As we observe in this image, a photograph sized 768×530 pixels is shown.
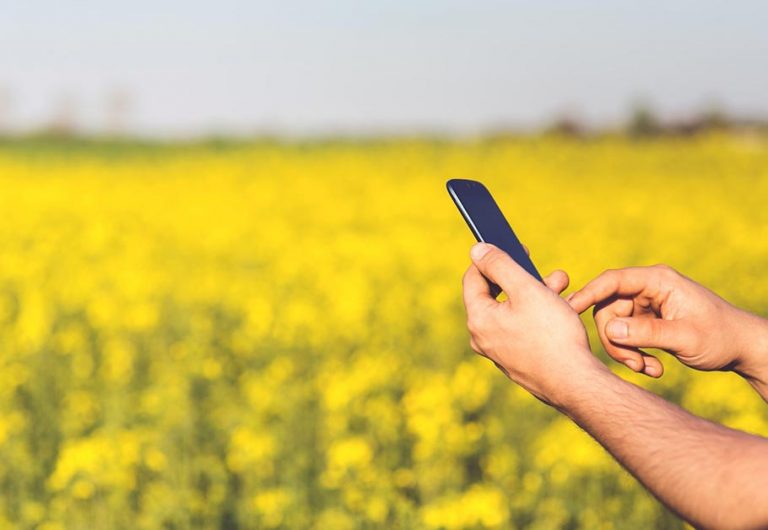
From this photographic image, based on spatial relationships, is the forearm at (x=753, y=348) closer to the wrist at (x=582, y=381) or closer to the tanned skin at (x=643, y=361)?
the tanned skin at (x=643, y=361)

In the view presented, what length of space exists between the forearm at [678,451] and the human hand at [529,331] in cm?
2

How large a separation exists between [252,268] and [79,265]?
104 centimetres

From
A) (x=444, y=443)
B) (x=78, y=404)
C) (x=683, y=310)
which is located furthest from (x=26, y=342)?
(x=683, y=310)

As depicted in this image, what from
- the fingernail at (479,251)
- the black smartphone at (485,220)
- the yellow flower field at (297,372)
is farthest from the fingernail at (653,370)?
the yellow flower field at (297,372)

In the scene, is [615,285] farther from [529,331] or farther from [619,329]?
[529,331]

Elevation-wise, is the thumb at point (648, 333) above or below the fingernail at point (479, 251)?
below

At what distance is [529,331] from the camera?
137 cm

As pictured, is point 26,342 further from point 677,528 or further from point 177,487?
point 677,528

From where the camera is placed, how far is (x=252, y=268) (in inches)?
293

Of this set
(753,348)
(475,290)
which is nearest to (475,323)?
(475,290)

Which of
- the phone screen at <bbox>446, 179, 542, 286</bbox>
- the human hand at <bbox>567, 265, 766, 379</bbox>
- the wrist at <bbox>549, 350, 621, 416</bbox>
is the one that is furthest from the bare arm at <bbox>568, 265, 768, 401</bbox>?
the wrist at <bbox>549, 350, 621, 416</bbox>

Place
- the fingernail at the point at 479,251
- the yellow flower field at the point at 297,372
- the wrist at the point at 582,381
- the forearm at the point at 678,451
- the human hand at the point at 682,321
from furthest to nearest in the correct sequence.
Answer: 1. the yellow flower field at the point at 297,372
2. the human hand at the point at 682,321
3. the fingernail at the point at 479,251
4. the wrist at the point at 582,381
5. the forearm at the point at 678,451

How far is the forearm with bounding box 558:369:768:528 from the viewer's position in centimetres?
120

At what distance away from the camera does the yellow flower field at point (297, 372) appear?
340cm
